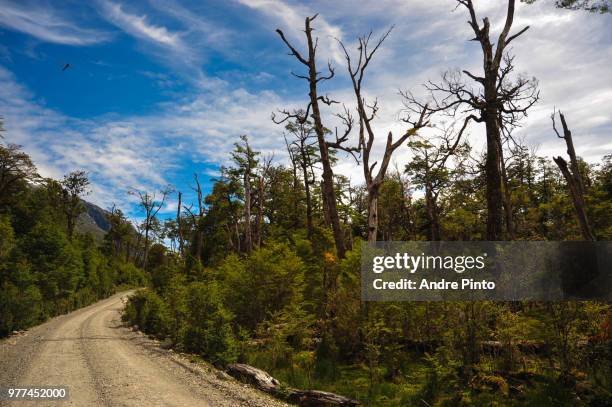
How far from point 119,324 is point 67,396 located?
15.2 metres

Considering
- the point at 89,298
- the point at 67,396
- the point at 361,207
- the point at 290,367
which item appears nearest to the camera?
the point at 67,396

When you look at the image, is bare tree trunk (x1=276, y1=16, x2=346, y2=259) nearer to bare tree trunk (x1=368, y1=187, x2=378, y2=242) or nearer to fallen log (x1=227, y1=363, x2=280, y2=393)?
bare tree trunk (x1=368, y1=187, x2=378, y2=242)

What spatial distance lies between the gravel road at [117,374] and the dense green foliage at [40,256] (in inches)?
183

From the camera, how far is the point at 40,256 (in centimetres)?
2527

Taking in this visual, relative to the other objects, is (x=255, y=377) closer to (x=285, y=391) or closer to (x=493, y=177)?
(x=285, y=391)

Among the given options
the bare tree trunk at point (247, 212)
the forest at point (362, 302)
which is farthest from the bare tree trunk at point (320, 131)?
the bare tree trunk at point (247, 212)

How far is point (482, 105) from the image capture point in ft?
39.0

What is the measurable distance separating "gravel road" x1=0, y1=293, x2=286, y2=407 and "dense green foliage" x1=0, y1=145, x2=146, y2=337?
465 centimetres

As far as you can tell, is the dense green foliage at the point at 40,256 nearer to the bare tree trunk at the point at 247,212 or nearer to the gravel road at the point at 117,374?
the gravel road at the point at 117,374

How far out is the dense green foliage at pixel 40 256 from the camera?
19.2 m

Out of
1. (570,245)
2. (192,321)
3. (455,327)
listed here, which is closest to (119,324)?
(192,321)

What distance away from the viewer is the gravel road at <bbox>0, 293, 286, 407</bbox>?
741cm

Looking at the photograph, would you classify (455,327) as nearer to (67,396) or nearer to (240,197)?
(67,396)

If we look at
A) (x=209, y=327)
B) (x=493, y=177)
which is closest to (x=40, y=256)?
(x=209, y=327)
